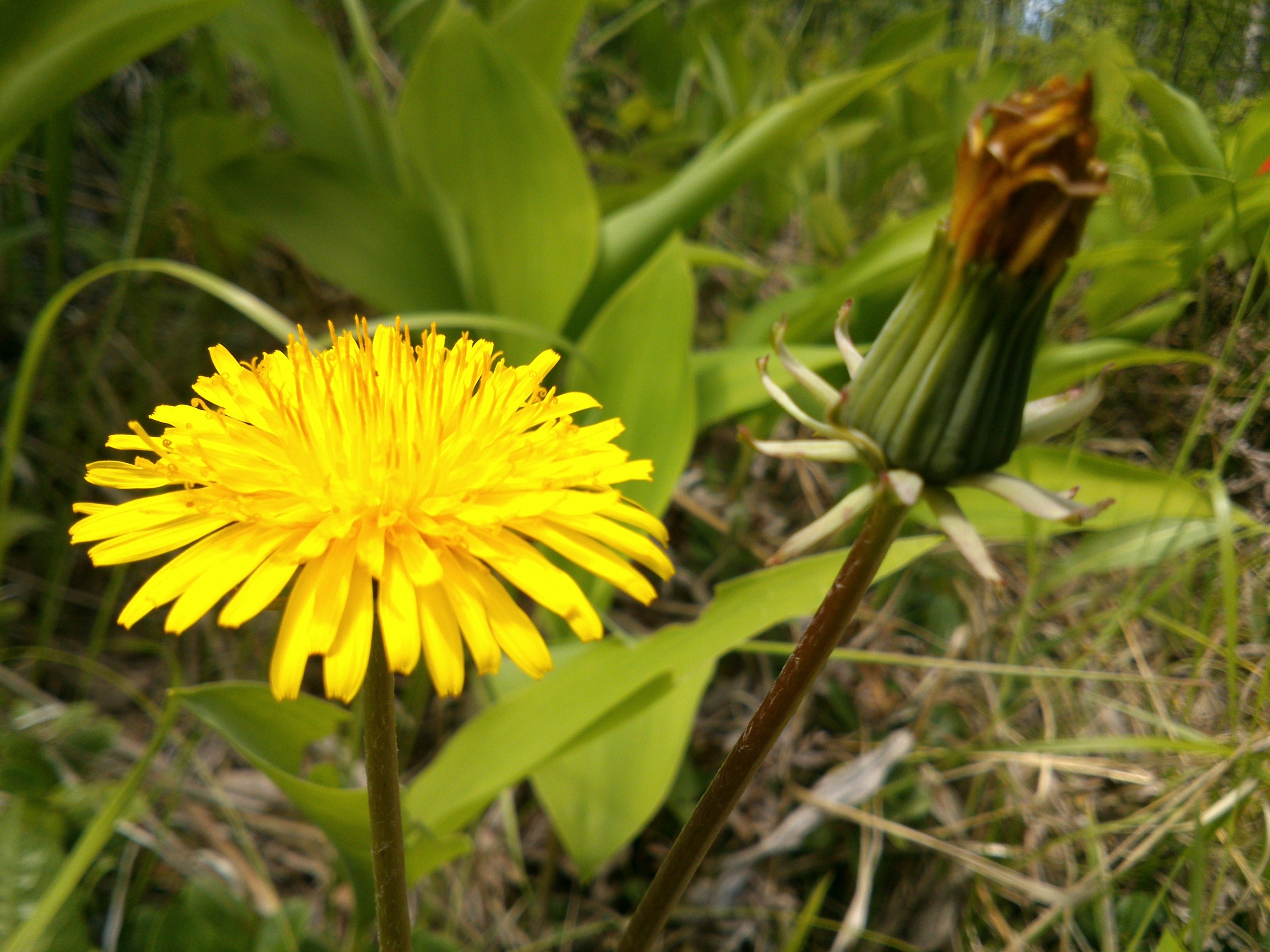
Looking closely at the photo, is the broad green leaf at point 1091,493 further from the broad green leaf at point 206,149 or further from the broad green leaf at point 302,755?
the broad green leaf at point 206,149

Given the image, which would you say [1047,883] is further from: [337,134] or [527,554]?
[337,134]

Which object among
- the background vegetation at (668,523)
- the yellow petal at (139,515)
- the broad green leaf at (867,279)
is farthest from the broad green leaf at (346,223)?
the yellow petal at (139,515)

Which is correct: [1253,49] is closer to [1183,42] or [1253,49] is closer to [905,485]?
[1183,42]

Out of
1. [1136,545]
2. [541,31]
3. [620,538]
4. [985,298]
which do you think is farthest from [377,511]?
[541,31]

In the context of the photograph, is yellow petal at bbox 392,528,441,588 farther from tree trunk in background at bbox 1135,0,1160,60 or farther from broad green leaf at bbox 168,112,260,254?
broad green leaf at bbox 168,112,260,254

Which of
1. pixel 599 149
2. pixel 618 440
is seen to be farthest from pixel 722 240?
pixel 618 440

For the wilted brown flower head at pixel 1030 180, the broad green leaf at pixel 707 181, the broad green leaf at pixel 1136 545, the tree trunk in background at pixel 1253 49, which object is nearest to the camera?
→ the wilted brown flower head at pixel 1030 180
